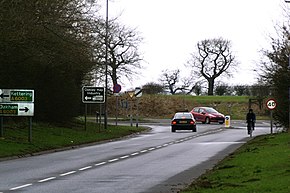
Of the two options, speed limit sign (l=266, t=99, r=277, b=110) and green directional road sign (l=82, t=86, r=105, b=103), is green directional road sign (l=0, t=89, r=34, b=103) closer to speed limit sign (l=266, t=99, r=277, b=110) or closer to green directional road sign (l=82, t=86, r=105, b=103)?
green directional road sign (l=82, t=86, r=105, b=103)

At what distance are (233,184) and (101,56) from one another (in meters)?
31.8

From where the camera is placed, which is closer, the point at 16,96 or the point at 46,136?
the point at 16,96

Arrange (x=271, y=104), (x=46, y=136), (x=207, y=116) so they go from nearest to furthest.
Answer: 1. (x=46, y=136)
2. (x=271, y=104)
3. (x=207, y=116)

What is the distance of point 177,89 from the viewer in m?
123

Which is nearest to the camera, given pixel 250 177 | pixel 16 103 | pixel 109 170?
pixel 250 177

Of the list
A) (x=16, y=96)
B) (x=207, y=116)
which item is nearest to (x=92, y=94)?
(x=16, y=96)

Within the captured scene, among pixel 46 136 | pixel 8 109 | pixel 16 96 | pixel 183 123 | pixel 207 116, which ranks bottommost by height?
pixel 46 136

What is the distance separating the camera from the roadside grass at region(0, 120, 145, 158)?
1112 inches

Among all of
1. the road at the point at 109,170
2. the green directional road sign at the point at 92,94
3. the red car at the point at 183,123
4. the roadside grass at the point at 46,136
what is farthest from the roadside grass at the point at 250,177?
the red car at the point at 183,123

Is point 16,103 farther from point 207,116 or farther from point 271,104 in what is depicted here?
point 207,116

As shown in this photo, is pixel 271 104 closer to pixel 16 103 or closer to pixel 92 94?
pixel 92 94

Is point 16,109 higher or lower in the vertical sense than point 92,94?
lower

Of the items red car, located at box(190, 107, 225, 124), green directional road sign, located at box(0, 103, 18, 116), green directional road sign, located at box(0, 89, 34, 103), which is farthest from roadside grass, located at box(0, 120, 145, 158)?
red car, located at box(190, 107, 225, 124)

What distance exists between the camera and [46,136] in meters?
35.1
